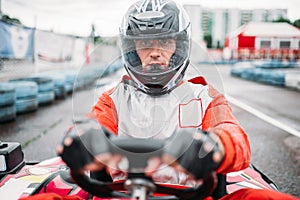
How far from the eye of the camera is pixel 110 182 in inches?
48.6

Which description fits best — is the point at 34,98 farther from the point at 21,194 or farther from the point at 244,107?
the point at 21,194

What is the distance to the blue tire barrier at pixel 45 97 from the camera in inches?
283

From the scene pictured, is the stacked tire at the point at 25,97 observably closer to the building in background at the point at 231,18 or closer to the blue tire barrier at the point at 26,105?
the blue tire barrier at the point at 26,105

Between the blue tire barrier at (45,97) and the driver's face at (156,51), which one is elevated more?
the driver's face at (156,51)

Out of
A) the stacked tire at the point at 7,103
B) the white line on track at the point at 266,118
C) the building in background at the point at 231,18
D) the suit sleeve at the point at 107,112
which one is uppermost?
the building in background at the point at 231,18

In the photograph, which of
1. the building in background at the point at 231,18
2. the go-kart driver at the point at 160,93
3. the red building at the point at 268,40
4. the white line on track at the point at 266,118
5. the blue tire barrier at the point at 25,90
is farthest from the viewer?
the building in background at the point at 231,18

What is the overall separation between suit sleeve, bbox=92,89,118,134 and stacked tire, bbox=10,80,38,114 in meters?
4.81

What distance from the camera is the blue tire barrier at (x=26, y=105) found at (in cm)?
621

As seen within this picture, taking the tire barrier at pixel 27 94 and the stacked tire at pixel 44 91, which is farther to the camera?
the stacked tire at pixel 44 91

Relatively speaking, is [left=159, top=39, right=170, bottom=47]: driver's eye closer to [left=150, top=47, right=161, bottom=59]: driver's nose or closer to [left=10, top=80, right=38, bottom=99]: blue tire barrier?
[left=150, top=47, right=161, bottom=59]: driver's nose

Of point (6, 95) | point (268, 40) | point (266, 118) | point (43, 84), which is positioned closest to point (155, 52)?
point (6, 95)

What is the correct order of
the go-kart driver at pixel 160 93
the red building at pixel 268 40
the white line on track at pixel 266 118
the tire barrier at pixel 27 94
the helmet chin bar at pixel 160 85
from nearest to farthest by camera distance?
the go-kart driver at pixel 160 93 < the helmet chin bar at pixel 160 85 < the white line on track at pixel 266 118 < the tire barrier at pixel 27 94 < the red building at pixel 268 40

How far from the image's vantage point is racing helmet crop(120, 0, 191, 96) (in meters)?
1.49

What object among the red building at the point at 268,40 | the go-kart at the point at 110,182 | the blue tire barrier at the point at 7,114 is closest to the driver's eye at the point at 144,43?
the go-kart at the point at 110,182
